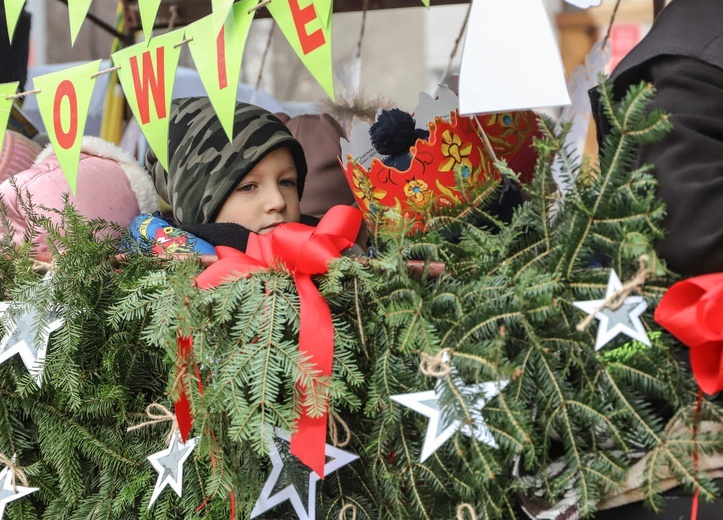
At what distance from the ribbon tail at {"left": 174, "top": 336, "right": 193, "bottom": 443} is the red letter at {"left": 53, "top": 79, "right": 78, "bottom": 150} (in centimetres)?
47

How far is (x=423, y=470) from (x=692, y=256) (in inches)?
16.4

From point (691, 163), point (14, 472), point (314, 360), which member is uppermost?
point (691, 163)

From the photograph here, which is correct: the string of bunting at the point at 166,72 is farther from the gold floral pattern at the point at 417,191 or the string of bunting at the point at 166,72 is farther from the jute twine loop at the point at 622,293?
the jute twine loop at the point at 622,293

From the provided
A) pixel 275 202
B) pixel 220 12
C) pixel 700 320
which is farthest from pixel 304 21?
pixel 700 320

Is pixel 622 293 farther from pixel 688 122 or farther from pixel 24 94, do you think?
pixel 24 94

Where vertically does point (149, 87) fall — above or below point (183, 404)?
above

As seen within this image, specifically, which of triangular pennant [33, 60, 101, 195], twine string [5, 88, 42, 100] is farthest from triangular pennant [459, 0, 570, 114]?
twine string [5, 88, 42, 100]

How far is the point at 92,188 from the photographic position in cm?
169

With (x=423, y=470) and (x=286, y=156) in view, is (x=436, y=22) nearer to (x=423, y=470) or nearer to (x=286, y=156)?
(x=286, y=156)

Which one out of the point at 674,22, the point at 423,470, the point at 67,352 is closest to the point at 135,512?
the point at 67,352

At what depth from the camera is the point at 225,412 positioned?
1.06 meters

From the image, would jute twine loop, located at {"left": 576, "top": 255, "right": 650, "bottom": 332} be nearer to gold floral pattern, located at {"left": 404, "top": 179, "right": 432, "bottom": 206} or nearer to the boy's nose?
gold floral pattern, located at {"left": 404, "top": 179, "right": 432, "bottom": 206}

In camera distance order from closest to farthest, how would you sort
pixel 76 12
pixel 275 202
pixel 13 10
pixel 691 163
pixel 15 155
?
pixel 691 163
pixel 76 12
pixel 13 10
pixel 275 202
pixel 15 155

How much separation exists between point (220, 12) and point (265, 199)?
1.62ft
